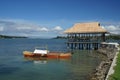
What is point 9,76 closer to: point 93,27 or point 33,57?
point 33,57

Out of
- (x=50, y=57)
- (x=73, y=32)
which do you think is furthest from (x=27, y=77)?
(x=73, y=32)

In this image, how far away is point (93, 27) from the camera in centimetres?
5584

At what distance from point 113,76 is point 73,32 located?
135ft

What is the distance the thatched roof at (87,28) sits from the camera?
2152 inches

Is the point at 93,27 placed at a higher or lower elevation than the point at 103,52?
higher

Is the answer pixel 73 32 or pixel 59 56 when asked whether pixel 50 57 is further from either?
pixel 73 32

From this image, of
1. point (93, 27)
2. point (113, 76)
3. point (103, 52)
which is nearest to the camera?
point (113, 76)

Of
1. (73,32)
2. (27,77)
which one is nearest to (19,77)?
(27,77)

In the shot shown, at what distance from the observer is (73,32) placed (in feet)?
188

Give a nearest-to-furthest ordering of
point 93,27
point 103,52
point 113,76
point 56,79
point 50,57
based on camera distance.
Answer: point 113,76 < point 56,79 < point 50,57 < point 103,52 < point 93,27

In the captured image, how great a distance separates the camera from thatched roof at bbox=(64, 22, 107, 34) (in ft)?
179

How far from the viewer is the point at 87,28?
5631cm

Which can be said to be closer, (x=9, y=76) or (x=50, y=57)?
(x=9, y=76)

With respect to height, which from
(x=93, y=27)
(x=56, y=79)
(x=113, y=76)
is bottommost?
(x=56, y=79)
